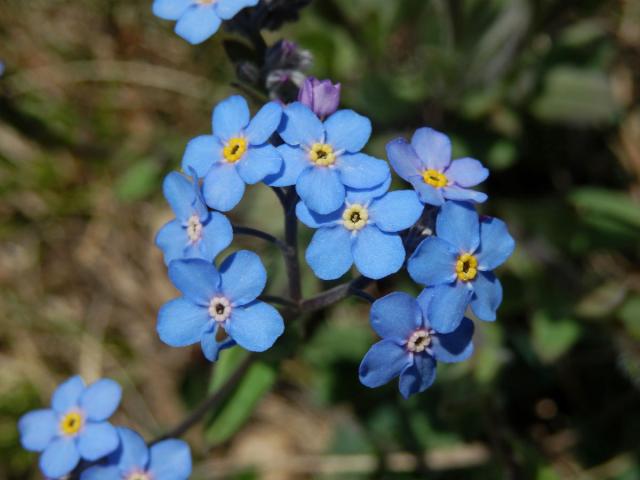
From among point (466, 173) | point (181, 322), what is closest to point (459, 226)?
point (466, 173)

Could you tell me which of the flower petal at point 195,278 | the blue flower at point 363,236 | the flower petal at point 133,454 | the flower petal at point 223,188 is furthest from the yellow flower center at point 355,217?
the flower petal at point 133,454

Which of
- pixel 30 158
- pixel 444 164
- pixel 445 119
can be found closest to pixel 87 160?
pixel 30 158

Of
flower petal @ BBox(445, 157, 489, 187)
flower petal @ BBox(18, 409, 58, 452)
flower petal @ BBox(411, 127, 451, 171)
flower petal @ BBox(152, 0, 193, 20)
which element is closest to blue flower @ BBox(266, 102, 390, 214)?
flower petal @ BBox(411, 127, 451, 171)

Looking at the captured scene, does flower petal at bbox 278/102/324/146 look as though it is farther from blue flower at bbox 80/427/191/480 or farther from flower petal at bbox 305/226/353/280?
blue flower at bbox 80/427/191/480

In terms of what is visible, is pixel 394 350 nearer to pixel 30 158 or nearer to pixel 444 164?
pixel 444 164

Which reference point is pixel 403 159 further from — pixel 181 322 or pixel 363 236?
pixel 181 322
